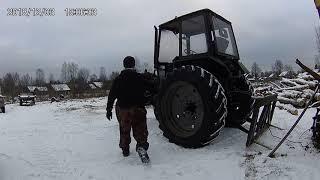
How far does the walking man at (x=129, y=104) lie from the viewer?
22.5ft

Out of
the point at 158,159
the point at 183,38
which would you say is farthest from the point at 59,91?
the point at 158,159

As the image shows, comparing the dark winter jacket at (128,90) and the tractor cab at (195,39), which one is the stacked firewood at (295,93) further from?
the dark winter jacket at (128,90)

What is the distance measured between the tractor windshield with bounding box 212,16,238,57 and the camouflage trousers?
6.56ft

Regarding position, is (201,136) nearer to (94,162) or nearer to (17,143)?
(94,162)

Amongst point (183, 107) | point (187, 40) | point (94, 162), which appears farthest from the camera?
point (187, 40)

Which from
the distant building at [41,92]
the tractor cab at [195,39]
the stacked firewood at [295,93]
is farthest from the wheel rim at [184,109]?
the distant building at [41,92]

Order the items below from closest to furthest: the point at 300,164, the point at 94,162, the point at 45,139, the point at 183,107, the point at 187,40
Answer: the point at 300,164 < the point at 94,162 < the point at 183,107 < the point at 187,40 < the point at 45,139

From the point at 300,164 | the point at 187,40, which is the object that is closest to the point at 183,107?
the point at 187,40

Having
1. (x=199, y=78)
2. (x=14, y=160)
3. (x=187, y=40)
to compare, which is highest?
(x=187, y=40)

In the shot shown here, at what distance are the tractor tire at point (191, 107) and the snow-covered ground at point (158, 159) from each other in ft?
0.81

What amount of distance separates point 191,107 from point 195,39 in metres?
1.35

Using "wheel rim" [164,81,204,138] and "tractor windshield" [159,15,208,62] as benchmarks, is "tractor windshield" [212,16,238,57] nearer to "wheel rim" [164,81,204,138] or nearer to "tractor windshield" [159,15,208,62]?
"tractor windshield" [159,15,208,62]

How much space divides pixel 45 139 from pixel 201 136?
356 centimetres

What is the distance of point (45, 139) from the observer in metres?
8.63
